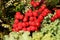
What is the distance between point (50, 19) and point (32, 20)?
34cm

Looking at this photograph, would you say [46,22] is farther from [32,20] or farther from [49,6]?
[49,6]

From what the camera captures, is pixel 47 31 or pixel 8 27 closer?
pixel 47 31

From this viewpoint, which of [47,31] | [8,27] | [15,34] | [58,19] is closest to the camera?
[15,34]

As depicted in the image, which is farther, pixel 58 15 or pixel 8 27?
pixel 8 27

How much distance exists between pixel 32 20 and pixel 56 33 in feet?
1.99

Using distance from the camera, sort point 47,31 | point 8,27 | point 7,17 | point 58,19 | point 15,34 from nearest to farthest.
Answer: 1. point 15,34
2. point 47,31
3. point 58,19
4. point 8,27
5. point 7,17

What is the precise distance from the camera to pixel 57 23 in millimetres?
3658

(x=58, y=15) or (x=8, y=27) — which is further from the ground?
(x=58, y=15)

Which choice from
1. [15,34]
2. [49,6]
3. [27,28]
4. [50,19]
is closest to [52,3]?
[49,6]

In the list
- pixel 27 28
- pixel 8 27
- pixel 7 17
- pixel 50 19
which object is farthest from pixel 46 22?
pixel 7 17

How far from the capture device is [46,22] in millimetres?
3992

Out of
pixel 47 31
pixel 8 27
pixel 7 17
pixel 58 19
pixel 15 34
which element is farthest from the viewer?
pixel 7 17

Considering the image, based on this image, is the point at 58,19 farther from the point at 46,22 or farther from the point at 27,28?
the point at 27,28

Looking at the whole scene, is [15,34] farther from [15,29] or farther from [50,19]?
[50,19]
